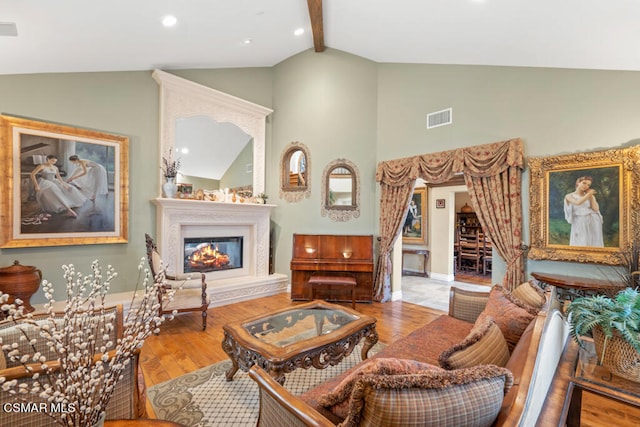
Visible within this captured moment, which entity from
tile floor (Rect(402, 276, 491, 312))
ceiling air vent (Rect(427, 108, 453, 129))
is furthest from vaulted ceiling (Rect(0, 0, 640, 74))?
tile floor (Rect(402, 276, 491, 312))

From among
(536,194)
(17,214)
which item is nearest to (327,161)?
(536,194)

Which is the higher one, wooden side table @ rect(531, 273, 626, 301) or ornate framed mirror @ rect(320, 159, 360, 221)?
ornate framed mirror @ rect(320, 159, 360, 221)

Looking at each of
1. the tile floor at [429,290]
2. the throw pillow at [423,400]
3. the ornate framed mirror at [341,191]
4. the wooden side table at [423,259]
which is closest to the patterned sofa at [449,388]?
the throw pillow at [423,400]

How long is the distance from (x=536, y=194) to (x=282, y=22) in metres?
3.97

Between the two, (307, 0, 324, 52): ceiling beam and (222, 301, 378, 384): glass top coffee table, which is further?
(307, 0, 324, 52): ceiling beam

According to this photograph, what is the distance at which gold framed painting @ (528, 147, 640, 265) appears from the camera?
9.02ft

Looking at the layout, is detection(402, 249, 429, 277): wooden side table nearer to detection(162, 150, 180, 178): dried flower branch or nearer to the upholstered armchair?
the upholstered armchair

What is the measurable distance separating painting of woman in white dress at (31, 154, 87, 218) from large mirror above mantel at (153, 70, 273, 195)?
101 cm

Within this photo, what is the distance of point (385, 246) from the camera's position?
15.2 feet

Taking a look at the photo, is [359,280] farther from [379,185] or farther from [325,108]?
[325,108]

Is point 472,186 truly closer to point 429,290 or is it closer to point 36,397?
point 429,290

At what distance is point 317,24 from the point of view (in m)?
3.96

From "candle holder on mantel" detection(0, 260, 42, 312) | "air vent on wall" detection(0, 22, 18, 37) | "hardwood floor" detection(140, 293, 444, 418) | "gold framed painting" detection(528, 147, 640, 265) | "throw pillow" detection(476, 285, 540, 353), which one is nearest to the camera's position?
"throw pillow" detection(476, 285, 540, 353)

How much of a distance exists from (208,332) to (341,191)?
295 cm
